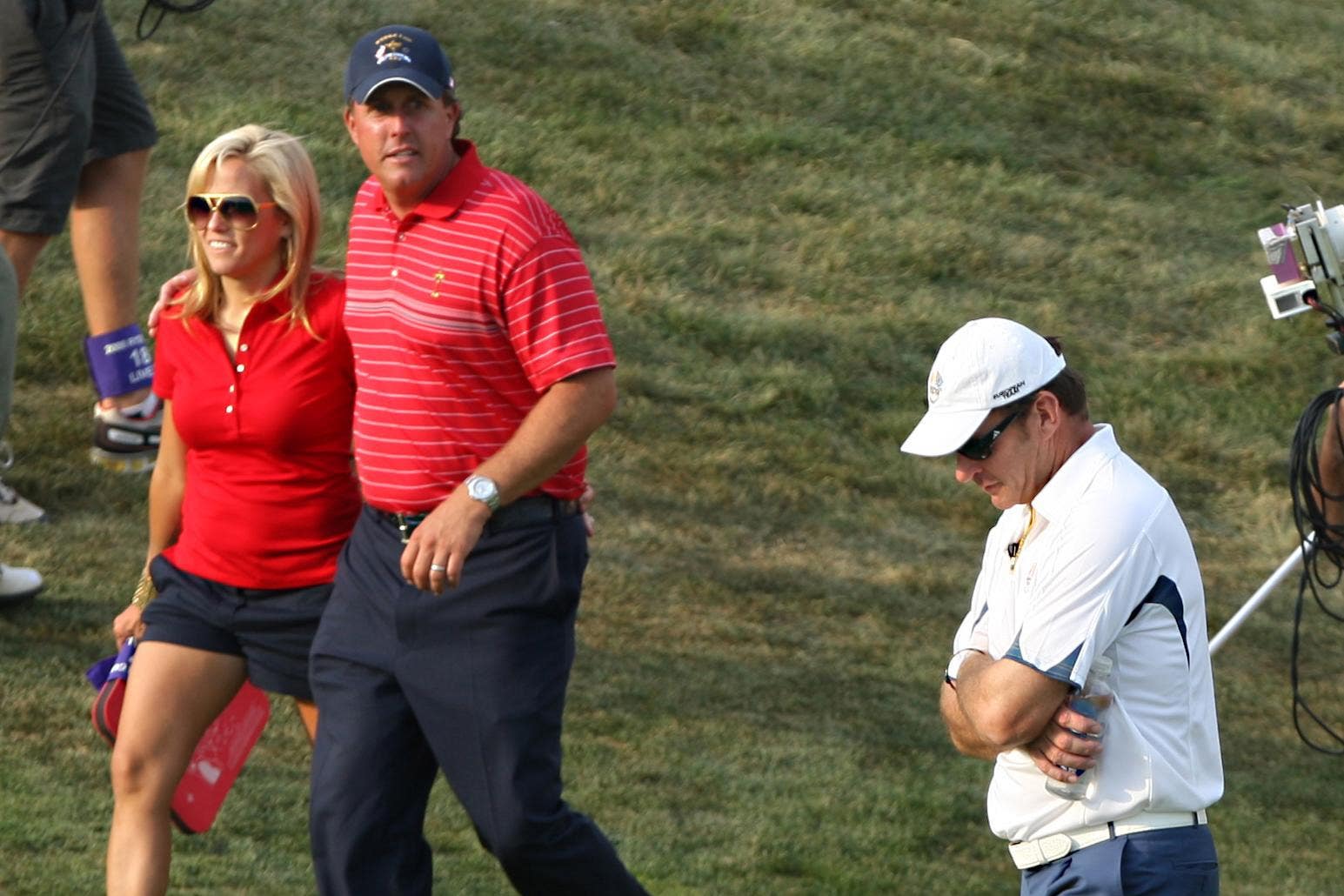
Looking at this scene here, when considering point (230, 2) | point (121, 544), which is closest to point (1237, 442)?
point (121, 544)

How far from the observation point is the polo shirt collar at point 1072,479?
10.7 ft

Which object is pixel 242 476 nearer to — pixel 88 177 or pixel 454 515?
pixel 454 515

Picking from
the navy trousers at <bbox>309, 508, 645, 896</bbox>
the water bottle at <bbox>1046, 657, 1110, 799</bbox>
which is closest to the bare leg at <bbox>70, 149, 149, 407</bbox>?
the navy trousers at <bbox>309, 508, 645, 896</bbox>

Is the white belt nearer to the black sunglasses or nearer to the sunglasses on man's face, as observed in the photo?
the black sunglasses

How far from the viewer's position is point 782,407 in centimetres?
888

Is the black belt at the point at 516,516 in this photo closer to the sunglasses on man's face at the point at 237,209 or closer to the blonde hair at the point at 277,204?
the blonde hair at the point at 277,204

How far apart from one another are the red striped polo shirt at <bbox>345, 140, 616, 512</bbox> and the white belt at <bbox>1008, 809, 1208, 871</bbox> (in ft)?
3.94

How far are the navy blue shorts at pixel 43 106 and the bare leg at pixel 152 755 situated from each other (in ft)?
8.68

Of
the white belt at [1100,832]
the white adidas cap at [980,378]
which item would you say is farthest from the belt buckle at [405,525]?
the white belt at [1100,832]

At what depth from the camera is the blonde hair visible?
4.23m

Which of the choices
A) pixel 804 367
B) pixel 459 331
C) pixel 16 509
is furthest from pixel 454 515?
pixel 804 367

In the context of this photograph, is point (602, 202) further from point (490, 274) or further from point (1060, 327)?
point (490, 274)

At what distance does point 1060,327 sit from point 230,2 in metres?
4.90

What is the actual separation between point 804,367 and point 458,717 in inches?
215
